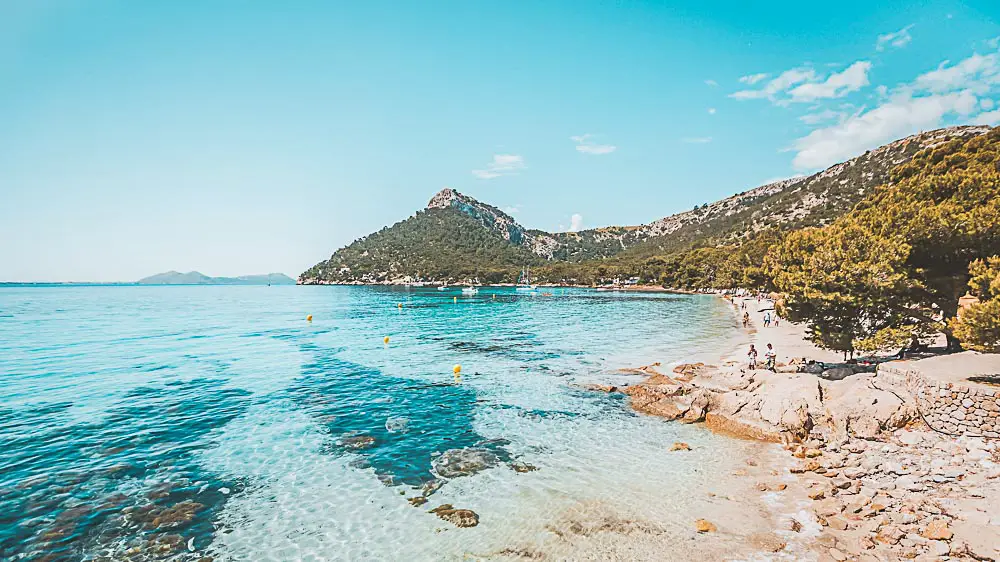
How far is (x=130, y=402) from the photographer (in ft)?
80.7

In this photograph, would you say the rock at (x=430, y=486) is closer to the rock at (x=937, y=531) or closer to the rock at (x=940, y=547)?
the rock at (x=940, y=547)

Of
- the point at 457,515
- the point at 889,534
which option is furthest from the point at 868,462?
the point at 457,515

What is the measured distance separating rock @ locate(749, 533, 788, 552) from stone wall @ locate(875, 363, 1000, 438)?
8.68 meters

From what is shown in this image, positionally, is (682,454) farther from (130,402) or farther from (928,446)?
(130,402)

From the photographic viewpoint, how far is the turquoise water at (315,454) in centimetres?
1197

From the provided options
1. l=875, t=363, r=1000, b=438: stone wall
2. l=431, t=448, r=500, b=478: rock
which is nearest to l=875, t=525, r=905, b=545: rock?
l=875, t=363, r=1000, b=438: stone wall

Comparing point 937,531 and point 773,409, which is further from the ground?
point 773,409

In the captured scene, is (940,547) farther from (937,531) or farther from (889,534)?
(889,534)

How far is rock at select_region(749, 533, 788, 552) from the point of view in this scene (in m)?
10.8

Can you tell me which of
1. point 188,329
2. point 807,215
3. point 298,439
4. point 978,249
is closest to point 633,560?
point 298,439

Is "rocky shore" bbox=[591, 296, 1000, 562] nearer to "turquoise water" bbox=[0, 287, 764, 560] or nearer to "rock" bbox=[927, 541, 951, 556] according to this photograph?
"rock" bbox=[927, 541, 951, 556]

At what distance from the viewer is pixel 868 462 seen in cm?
1432

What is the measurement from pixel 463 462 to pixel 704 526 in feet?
26.3

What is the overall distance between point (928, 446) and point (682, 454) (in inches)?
286
